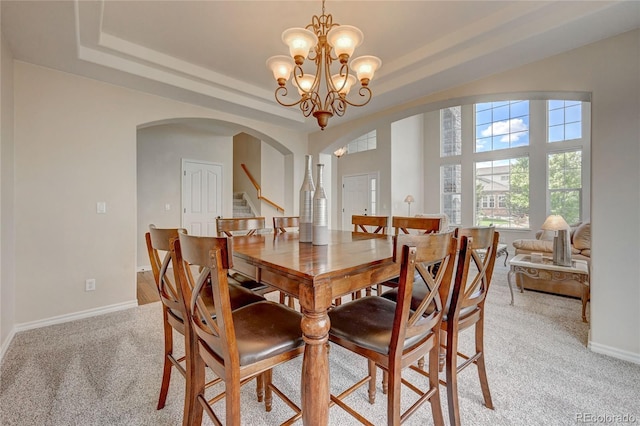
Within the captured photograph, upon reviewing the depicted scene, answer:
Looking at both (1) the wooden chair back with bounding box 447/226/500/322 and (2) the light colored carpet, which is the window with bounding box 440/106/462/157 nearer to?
(2) the light colored carpet

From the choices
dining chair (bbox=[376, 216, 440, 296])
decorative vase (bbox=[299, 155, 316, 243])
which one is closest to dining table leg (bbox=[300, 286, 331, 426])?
decorative vase (bbox=[299, 155, 316, 243])

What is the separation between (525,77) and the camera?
8.29ft

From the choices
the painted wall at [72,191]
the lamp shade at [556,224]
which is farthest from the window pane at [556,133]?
→ the painted wall at [72,191]

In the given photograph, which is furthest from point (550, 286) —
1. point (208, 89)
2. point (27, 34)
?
point (27, 34)

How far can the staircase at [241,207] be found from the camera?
21.5ft

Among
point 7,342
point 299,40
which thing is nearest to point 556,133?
point 299,40

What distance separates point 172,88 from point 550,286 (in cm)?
498

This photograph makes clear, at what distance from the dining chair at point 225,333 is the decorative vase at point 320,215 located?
508mm

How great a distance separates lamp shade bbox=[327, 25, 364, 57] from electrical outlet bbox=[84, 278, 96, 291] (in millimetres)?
3135

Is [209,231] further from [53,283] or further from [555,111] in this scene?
[555,111]

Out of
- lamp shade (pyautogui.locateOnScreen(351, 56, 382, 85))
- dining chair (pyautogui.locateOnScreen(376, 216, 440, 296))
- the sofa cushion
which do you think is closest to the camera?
lamp shade (pyautogui.locateOnScreen(351, 56, 382, 85))

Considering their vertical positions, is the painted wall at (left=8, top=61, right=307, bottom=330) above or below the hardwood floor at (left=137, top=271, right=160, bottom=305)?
above

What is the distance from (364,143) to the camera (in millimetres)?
8000

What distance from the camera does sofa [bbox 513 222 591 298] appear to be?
3.34m
